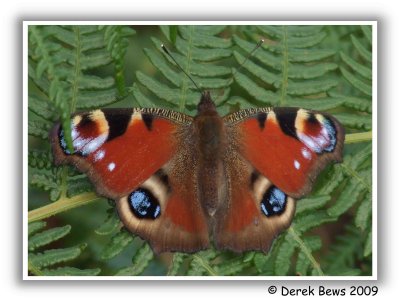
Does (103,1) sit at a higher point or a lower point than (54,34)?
higher

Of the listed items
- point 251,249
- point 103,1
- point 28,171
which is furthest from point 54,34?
point 251,249

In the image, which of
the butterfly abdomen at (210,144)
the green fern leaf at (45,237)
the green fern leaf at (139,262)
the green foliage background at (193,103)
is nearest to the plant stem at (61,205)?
the green foliage background at (193,103)

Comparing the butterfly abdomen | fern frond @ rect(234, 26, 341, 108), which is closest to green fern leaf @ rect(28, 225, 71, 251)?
the butterfly abdomen

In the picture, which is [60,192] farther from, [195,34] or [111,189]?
[195,34]

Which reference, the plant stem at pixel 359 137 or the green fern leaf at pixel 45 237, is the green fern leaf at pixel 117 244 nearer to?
the green fern leaf at pixel 45 237

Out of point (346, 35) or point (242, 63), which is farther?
point (346, 35)

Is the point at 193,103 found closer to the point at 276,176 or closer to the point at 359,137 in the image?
the point at 276,176

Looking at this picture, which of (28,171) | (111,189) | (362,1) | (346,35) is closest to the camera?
(111,189)
